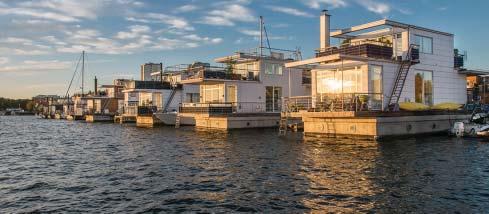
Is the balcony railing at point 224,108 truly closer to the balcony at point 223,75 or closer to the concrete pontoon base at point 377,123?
the balcony at point 223,75

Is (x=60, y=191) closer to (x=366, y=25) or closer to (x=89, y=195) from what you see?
(x=89, y=195)

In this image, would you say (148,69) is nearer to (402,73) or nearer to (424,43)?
(424,43)

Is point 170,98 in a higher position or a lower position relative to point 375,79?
lower

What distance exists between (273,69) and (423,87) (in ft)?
60.1

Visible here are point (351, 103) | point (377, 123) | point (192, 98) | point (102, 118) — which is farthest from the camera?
point (102, 118)

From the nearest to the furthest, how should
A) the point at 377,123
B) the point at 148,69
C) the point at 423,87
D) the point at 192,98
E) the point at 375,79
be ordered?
1. the point at 377,123
2. the point at 375,79
3. the point at 423,87
4. the point at 192,98
5. the point at 148,69

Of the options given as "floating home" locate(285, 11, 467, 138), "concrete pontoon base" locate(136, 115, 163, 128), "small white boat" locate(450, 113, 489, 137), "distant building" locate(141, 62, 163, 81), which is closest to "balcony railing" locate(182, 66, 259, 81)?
"concrete pontoon base" locate(136, 115, 163, 128)

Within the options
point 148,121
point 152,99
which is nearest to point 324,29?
point 148,121

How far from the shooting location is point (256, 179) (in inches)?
600

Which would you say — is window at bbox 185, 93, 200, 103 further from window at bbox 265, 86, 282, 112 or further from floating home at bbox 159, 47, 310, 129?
window at bbox 265, 86, 282, 112

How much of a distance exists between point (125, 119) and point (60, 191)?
4874 cm

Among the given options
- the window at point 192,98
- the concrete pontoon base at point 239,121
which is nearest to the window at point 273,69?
the concrete pontoon base at point 239,121

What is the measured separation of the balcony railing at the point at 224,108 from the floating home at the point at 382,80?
11.3 m

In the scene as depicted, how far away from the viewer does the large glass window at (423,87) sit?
32125mm
